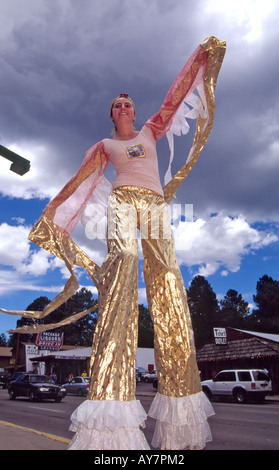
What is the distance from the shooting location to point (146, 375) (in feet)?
114

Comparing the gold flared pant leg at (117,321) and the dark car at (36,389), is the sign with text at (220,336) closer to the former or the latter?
the dark car at (36,389)

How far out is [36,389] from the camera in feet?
51.7

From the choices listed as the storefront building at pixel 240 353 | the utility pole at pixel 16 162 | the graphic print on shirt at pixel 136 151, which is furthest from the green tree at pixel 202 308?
the graphic print on shirt at pixel 136 151

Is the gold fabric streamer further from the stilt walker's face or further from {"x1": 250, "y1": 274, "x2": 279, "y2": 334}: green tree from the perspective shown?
{"x1": 250, "y1": 274, "x2": 279, "y2": 334}: green tree

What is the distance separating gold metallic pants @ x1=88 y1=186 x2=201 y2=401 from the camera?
249 cm

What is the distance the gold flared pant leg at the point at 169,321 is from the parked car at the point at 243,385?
47.4 feet

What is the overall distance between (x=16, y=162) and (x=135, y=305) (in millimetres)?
4518

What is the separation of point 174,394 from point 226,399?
17.0m

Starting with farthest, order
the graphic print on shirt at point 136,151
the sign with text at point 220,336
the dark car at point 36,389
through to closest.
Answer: the sign with text at point 220,336
the dark car at point 36,389
the graphic print on shirt at point 136,151

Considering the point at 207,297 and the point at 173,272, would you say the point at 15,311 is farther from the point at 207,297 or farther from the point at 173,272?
the point at 207,297

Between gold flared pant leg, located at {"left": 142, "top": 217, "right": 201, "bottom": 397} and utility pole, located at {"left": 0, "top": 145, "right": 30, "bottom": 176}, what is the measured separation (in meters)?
4.03

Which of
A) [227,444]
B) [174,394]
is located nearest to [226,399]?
[227,444]

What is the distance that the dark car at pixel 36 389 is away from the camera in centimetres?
1570

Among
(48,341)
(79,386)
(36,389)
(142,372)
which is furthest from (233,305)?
(36,389)
